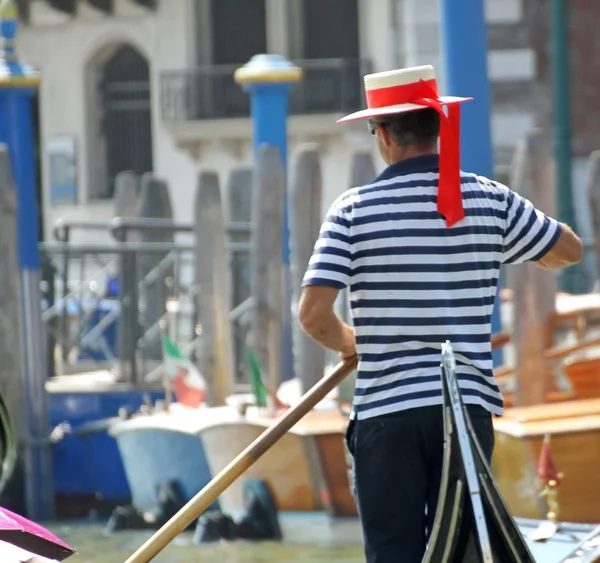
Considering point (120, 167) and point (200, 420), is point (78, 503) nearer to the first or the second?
point (200, 420)

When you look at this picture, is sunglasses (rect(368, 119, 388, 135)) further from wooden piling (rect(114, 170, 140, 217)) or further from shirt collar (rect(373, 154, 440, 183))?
wooden piling (rect(114, 170, 140, 217))

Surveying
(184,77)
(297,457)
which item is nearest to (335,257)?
(297,457)

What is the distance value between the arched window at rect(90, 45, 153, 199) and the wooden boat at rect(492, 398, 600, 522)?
1123cm

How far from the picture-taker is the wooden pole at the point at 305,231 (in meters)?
7.22

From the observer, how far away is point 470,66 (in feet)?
23.0

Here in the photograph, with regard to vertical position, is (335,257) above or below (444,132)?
below

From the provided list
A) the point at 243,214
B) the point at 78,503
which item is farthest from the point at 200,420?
the point at 243,214

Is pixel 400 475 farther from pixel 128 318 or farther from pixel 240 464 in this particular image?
pixel 128 318

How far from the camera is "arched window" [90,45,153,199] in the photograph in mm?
17109

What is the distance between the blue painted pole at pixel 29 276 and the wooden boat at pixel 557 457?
2.51m

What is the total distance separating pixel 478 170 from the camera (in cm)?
694

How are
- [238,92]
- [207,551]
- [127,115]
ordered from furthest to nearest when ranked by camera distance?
[127,115], [238,92], [207,551]

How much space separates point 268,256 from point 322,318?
412 cm

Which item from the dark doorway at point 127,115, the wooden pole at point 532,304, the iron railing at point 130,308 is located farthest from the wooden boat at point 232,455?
the dark doorway at point 127,115
